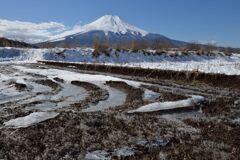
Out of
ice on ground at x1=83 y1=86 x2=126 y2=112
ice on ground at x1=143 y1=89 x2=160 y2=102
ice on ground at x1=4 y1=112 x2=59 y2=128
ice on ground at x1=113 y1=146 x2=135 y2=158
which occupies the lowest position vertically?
ice on ground at x1=83 y1=86 x2=126 y2=112

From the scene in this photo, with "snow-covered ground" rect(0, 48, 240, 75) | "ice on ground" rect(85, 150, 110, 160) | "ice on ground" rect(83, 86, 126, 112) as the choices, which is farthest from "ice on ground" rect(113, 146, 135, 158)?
"snow-covered ground" rect(0, 48, 240, 75)

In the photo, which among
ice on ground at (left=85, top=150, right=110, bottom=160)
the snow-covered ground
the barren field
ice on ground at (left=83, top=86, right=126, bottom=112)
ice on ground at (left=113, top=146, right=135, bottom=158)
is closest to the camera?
ice on ground at (left=85, top=150, right=110, bottom=160)

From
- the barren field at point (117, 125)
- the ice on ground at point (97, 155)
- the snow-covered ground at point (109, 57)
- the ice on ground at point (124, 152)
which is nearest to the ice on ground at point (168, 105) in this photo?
the barren field at point (117, 125)

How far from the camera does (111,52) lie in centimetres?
3709

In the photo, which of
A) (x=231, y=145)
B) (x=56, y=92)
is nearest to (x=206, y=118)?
(x=231, y=145)

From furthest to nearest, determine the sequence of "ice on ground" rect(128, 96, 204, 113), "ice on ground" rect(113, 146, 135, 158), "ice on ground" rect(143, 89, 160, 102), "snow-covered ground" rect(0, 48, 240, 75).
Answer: "snow-covered ground" rect(0, 48, 240, 75) → "ice on ground" rect(143, 89, 160, 102) → "ice on ground" rect(128, 96, 204, 113) → "ice on ground" rect(113, 146, 135, 158)

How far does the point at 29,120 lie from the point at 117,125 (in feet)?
7.02

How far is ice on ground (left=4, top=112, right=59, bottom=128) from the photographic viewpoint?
8414 mm

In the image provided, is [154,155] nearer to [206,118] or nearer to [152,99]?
[206,118]

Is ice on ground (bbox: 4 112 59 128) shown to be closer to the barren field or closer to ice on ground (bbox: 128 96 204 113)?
the barren field

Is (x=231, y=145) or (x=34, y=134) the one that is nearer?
(x=231, y=145)

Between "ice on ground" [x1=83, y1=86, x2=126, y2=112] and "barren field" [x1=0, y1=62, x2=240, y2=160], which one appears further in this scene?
"ice on ground" [x1=83, y1=86, x2=126, y2=112]

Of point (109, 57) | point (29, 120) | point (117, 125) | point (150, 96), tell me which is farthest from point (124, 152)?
point (109, 57)

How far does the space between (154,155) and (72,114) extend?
381cm
